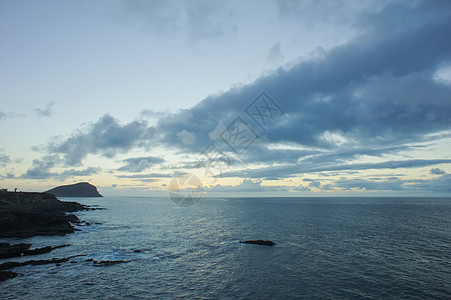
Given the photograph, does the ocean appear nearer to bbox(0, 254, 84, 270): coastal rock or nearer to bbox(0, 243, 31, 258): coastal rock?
bbox(0, 254, 84, 270): coastal rock

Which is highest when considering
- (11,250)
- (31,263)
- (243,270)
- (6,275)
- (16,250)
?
(11,250)

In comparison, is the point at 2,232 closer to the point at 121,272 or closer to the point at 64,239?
the point at 64,239

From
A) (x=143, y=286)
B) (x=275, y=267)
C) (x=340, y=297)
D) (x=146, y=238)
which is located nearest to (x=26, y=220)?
(x=146, y=238)

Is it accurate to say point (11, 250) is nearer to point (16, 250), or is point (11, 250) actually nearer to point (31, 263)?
point (16, 250)

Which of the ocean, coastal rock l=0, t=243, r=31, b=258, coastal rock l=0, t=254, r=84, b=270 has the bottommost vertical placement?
the ocean

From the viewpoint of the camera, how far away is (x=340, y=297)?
2759cm

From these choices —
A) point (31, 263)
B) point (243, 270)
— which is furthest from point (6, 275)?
point (243, 270)

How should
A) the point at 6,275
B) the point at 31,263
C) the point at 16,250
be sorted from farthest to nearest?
the point at 16,250 → the point at 31,263 → the point at 6,275

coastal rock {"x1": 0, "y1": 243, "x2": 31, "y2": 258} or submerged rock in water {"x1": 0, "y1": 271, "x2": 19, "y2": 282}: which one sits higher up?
coastal rock {"x1": 0, "y1": 243, "x2": 31, "y2": 258}

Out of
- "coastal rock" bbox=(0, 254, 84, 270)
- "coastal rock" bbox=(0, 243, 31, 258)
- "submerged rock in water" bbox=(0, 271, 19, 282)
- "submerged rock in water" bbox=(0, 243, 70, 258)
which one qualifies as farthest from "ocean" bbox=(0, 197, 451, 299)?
"coastal rock" bbox=(0, 243, 31, 258)

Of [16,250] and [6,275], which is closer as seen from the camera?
[6,275]

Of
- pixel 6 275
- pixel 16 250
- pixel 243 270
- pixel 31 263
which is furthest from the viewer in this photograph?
pixel 16 250

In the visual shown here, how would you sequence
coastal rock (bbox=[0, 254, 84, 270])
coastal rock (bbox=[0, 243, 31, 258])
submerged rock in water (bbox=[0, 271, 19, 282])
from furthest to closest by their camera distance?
1. coastal rock (bbox=[0, 243, 31, 258])
2. coastal rock (bbox=[0, 254, 84, 270])
3. submerged rock in water (bbox=[0, 271, 19, 282])

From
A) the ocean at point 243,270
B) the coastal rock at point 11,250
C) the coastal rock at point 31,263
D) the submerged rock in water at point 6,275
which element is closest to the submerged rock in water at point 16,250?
the coastal rock at point 11,250
